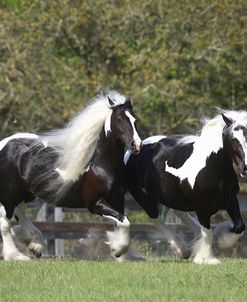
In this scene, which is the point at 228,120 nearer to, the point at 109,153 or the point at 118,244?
the point at 109,153

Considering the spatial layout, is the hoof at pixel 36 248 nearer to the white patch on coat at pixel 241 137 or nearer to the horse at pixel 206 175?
the horse at pixel 206 175

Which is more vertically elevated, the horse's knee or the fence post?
the horse's knee

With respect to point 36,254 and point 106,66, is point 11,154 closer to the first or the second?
point 36,254

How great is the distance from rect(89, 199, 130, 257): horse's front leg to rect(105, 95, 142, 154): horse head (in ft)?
2.52

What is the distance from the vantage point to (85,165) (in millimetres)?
12648

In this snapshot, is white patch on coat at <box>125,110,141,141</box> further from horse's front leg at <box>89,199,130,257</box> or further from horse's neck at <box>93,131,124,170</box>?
horse's front leg at <box>89,199,130,257</box>

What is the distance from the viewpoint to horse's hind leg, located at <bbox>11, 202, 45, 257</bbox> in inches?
528

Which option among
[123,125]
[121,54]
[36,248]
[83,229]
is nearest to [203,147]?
[123,125]

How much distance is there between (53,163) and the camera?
1296cm

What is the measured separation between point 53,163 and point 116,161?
2.87 ft

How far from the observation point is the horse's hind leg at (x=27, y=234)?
13.4m

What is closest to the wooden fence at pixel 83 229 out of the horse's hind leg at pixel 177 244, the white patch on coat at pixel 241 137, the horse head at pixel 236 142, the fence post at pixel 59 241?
the fence post at pixel 59 241

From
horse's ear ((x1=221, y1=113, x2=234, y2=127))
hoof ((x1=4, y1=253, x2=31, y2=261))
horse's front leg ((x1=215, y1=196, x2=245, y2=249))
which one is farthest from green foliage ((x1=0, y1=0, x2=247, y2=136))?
horse's ear ((x1=221, y1=113, x2=234, y2=127))

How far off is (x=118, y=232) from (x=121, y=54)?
31.0ft
